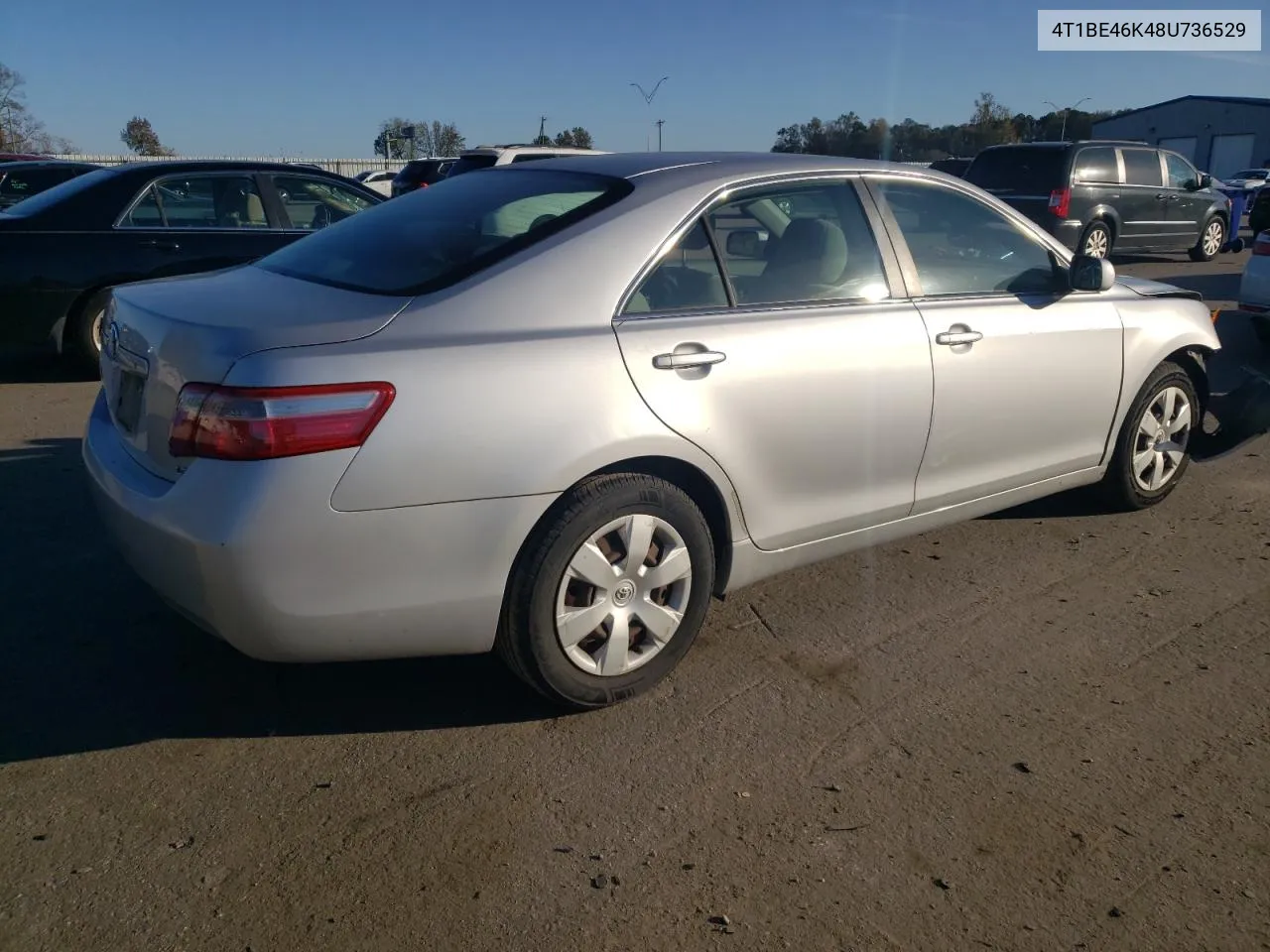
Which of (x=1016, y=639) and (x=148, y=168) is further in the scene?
(x=148, y=168)

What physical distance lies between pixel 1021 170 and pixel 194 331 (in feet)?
46.8

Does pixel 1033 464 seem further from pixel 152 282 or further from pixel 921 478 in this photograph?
pixel 152 282

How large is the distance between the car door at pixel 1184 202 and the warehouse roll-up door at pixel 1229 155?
45435mm

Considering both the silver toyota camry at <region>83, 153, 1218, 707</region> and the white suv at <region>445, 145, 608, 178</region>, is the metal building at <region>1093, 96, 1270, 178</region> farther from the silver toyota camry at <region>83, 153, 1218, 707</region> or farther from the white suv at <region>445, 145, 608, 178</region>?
the silver toyota camry at <region>83, 153, 1218, 707</region>

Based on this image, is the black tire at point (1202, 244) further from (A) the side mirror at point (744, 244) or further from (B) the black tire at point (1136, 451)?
(A) the side mirror at point (744, 244)

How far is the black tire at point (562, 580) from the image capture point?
2955 mm

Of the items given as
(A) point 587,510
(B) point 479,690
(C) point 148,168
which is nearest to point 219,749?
(B) point 479,690

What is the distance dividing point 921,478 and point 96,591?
10.2 ft

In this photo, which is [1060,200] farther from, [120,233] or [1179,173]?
[120,233]

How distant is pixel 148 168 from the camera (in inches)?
300

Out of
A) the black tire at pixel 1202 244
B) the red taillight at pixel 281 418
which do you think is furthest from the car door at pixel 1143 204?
the red taillight at pixel 281 418

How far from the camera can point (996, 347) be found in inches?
158

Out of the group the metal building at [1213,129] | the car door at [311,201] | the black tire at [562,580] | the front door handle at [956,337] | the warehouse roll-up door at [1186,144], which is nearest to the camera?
the black tire at [562,580]

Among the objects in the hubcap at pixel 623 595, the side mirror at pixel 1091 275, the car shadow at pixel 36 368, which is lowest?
the hubcap at pixel 623 595
